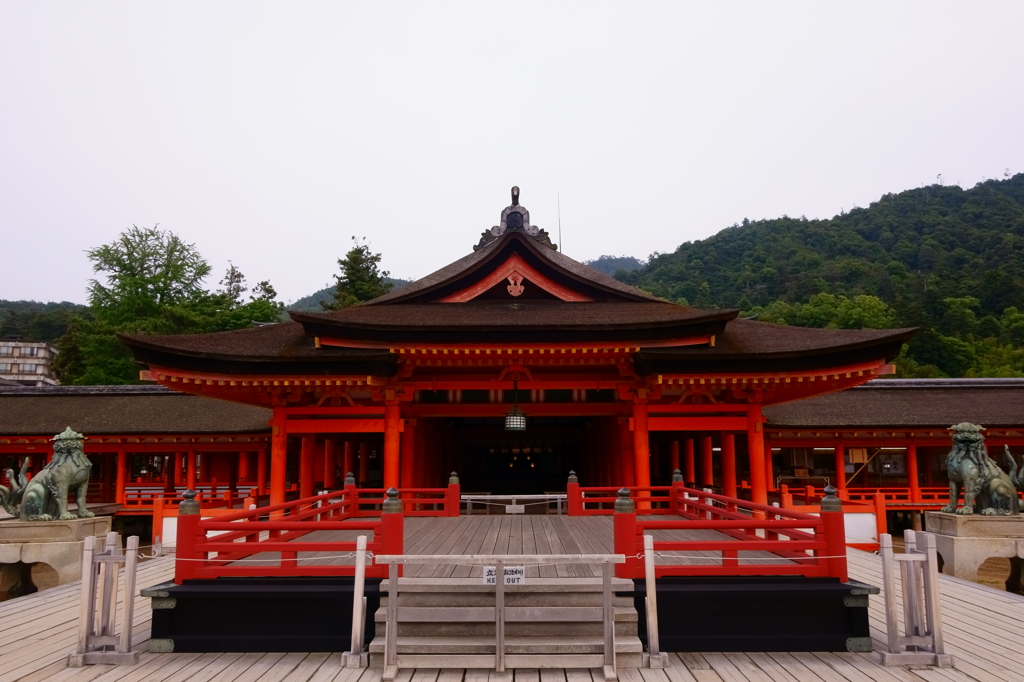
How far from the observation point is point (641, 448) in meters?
14.6

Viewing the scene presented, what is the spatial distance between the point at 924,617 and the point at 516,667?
17.4 ft

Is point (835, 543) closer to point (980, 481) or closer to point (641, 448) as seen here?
point (641, 448)

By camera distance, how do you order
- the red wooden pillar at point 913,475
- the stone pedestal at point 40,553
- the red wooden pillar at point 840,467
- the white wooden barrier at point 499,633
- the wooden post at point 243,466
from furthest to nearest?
the wooden post at point 243,466, the red wooden pillar at point 840,467, the red wooden pillar at point 913,475, the stone pedestal at point 40,553, the white wooden barrier at point 499,633

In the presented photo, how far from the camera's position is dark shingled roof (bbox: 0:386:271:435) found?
26594mm

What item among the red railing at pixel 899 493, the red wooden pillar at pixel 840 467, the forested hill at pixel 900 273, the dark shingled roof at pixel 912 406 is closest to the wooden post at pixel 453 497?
the red railing at pixel 899 493

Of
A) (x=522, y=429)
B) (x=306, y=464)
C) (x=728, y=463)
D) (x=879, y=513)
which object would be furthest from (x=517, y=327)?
(x=879, y=513)

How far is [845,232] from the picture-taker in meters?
103

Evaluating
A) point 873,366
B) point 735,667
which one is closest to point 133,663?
point 735,667

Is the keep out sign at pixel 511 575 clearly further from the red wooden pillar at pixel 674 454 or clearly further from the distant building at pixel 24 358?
the distant building at pixel 24 358

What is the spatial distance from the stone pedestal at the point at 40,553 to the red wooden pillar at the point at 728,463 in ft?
50.5

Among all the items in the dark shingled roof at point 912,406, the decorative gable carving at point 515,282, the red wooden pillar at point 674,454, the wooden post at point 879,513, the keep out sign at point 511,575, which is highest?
the decorative gable carving at point 515,282

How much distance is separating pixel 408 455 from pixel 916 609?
36.9 feet

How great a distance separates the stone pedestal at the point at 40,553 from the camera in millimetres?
14203

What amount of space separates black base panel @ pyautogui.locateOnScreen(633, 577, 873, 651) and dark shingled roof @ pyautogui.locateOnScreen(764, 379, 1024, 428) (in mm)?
18649
